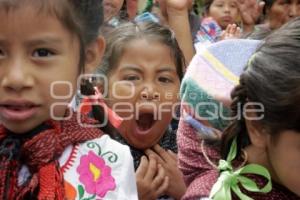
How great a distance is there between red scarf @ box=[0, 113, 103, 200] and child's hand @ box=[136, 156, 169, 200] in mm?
481

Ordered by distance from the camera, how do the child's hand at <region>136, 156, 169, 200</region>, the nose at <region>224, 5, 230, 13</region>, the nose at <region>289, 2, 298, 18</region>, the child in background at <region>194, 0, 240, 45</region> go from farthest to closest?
the nose at <region>224, 5, 230, 13</region> < the child in background at <region>194, 0, 240, 45</region> < the nose at <region>289, 2, 298, 18</region> < the child's hand at <region>136, 156, 169, 200</region>

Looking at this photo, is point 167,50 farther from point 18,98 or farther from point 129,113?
point 18,98

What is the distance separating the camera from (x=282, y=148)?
1.13 metres

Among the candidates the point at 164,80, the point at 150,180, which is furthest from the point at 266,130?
the point at 164,80

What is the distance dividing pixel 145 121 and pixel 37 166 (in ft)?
2.39

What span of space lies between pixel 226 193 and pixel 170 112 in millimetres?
689

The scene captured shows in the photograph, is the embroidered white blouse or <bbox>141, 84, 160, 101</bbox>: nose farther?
<bbox>141, 84, 160, 101</bbox>: nose

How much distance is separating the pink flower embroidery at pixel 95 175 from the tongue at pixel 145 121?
0.60 m

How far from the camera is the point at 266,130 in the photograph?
3.80ft

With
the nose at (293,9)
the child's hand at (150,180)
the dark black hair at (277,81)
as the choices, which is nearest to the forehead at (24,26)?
the dark black hair at (277,81)

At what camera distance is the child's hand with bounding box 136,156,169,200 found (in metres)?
1.63

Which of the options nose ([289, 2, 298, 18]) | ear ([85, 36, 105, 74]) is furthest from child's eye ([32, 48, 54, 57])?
nose ([289, 2, 298, 18])

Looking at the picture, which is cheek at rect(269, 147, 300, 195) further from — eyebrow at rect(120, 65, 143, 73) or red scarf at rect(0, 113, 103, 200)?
eyebrow at rect(120, 65, 143, 73)

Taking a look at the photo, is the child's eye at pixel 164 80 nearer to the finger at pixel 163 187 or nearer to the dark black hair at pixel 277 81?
the finger at pixel 163 187
